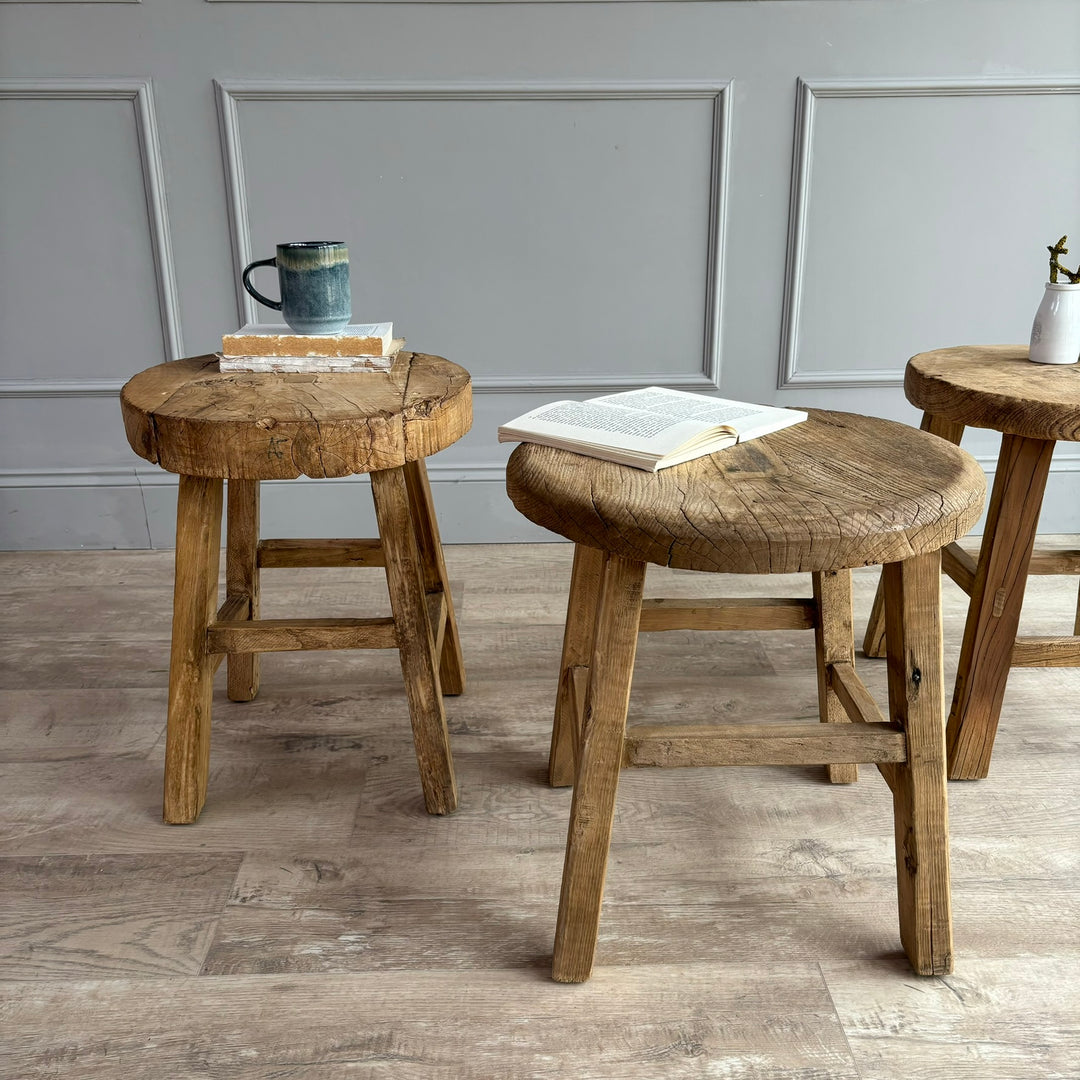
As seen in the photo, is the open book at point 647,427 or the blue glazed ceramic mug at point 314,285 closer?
the open book at point 647,427

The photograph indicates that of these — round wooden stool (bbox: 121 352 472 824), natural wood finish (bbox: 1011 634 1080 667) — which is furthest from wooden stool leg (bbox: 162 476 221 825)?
natural wood finish (bbox: 1011 634 1080 667)

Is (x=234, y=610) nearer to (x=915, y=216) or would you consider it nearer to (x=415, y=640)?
(x=415, y=640)

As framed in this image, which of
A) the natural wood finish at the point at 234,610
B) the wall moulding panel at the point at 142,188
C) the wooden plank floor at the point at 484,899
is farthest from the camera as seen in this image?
the wall moulding panel at the point at 142,188

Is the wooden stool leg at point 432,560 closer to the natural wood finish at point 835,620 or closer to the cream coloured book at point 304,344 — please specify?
the cream coloured book at point 304,344

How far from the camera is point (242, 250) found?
1.99 m

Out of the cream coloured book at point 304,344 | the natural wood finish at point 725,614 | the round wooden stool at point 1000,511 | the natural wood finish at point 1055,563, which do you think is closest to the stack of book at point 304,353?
the cream coloured book at point 304,344

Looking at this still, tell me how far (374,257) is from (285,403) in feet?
3.24

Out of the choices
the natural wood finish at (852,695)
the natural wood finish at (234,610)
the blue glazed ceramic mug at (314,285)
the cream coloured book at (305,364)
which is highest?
the blue glazed ceramic mug at (314,285)

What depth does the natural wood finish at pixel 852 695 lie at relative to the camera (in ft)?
3.49

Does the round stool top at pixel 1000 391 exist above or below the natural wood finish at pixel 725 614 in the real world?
above

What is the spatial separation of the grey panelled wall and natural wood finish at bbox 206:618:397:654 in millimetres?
954

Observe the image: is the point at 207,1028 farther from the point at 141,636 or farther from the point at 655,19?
the point at 655,19

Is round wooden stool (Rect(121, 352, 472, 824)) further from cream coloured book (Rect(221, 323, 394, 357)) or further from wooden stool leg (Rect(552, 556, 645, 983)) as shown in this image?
wooden stool leg (Rect(552, 556, 645, 983))

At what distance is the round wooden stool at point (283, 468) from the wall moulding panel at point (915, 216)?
103cm
